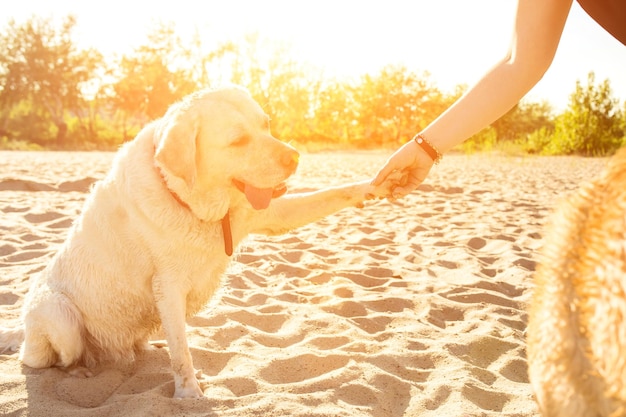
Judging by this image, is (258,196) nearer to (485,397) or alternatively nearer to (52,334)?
(52,334)

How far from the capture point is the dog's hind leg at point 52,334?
9.34ft

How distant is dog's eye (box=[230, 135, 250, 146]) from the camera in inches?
120

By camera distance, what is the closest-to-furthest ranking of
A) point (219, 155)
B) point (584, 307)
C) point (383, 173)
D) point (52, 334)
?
point (584, 307) < point (383, 173) < point (52, 334) < point (219, 155)

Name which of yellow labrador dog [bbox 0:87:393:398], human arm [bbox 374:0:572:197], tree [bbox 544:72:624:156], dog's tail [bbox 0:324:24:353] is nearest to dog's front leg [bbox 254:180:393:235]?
yellow labrador dog [bbox 0:87:393:398]

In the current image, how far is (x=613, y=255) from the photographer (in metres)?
0.90

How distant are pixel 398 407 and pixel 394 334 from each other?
868 mm

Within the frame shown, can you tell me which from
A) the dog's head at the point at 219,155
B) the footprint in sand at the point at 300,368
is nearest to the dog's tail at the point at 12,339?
the dog's head at the point at 219,155

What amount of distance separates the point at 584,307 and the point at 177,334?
2159 millimetres

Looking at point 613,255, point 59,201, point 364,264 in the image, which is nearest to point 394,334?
point 364,264

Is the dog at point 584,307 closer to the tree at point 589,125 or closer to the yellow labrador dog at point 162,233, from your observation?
the yellow labrador dog at point 162,233

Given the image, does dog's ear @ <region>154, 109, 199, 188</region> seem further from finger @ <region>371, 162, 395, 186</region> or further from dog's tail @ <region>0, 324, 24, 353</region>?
dog's tail @ <region>0, 324, 24, 353</region>

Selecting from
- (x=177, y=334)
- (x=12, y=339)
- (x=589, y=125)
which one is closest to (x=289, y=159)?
(x=177, y=334)

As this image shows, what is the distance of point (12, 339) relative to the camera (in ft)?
10.5

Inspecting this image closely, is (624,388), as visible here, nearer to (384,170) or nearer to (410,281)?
(384,170)
